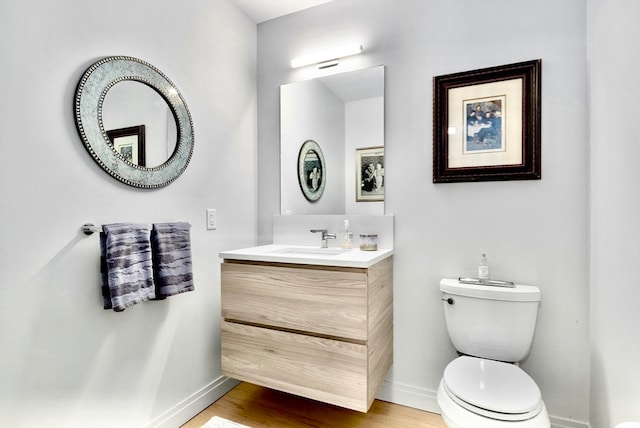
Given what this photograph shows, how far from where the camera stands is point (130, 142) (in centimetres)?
146

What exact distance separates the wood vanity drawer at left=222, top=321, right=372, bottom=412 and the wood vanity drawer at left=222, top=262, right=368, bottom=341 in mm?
49

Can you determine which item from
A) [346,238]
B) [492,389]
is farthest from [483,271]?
[346,238]

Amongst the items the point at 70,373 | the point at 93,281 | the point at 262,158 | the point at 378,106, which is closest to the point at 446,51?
the point at 378,106

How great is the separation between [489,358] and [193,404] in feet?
5.07

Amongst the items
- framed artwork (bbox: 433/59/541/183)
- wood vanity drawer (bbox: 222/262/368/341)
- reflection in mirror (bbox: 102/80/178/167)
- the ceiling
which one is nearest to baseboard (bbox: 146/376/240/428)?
wood vanity drawer (bbox: 222/262/368/341)

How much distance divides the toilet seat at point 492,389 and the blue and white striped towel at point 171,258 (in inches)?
49.6

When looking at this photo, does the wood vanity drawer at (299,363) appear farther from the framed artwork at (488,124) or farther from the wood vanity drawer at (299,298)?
the framed artwork at (488,124)

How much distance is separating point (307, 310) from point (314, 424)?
673mm

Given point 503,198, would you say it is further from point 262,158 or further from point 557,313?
point 262,158

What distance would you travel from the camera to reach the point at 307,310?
157 cm

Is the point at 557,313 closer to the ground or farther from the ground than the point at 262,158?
closer to the ground

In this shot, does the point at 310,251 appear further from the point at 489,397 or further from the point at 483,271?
the point at 489,397

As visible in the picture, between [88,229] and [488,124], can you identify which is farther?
[488,124]

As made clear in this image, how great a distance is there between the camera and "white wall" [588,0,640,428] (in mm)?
1012
